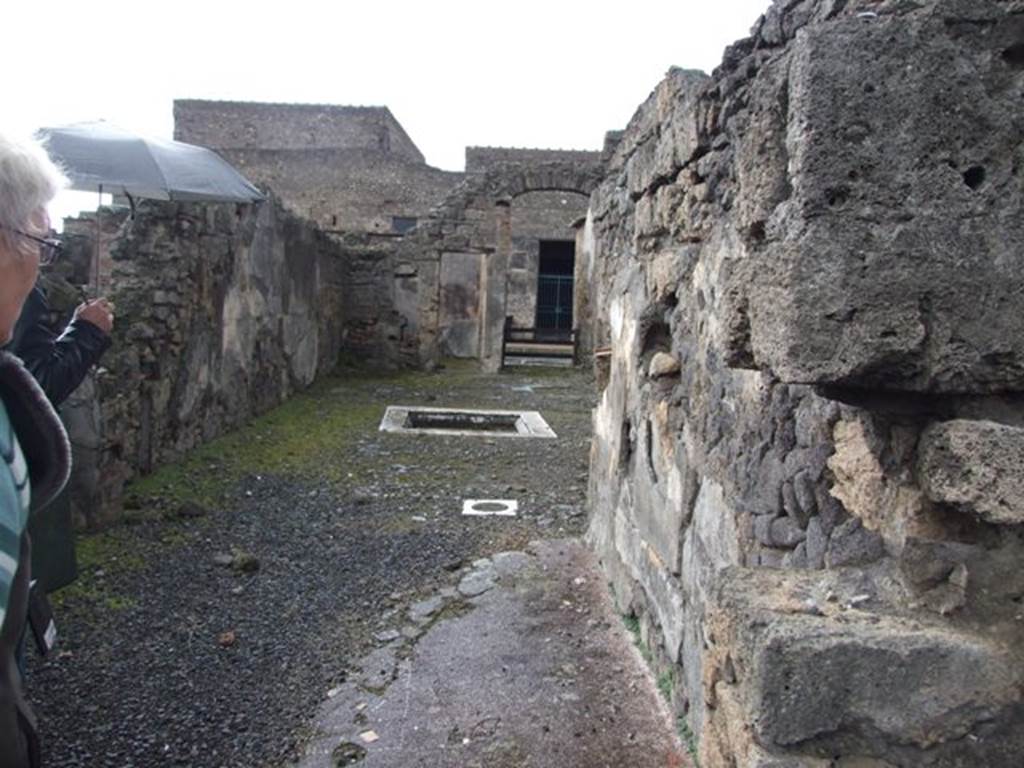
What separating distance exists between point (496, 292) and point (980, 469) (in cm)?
1389

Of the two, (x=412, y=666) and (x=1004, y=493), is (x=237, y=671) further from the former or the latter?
(x=1004, y=493)

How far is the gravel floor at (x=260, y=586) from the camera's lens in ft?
9.40

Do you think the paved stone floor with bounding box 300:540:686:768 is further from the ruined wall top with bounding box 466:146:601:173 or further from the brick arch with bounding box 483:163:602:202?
the ruined wall top with bounding box 466:146:601:173

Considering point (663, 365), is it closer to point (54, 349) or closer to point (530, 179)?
point (54, 349)

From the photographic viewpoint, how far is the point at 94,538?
4629mm

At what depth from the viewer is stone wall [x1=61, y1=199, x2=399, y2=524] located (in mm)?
5254

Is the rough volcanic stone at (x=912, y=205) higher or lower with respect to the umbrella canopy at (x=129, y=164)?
lower

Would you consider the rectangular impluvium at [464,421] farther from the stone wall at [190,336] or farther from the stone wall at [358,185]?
the stone wall at [358,185]

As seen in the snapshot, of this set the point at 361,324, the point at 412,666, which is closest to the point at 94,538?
the point at 412,666

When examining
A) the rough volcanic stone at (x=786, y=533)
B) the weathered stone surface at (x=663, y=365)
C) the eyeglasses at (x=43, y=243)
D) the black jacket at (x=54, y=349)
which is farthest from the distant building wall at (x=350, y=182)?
the rough volcanic stone at (x=786, y=533)

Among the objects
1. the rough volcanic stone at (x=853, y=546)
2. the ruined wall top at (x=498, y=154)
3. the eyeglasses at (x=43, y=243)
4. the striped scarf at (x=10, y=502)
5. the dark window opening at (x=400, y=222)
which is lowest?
the rough volcanic stone at (x=853, y=546)

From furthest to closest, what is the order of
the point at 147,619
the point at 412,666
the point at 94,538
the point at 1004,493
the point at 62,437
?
1. the point at 94,538
2. the point at 147,619
3. the point at 412,666
4. the point at 62,437
5. the point at 1004,493

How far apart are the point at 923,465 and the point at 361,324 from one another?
13343 millimetres

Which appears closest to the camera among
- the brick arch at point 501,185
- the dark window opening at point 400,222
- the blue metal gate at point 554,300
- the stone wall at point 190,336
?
the stone wall at point 190,336
